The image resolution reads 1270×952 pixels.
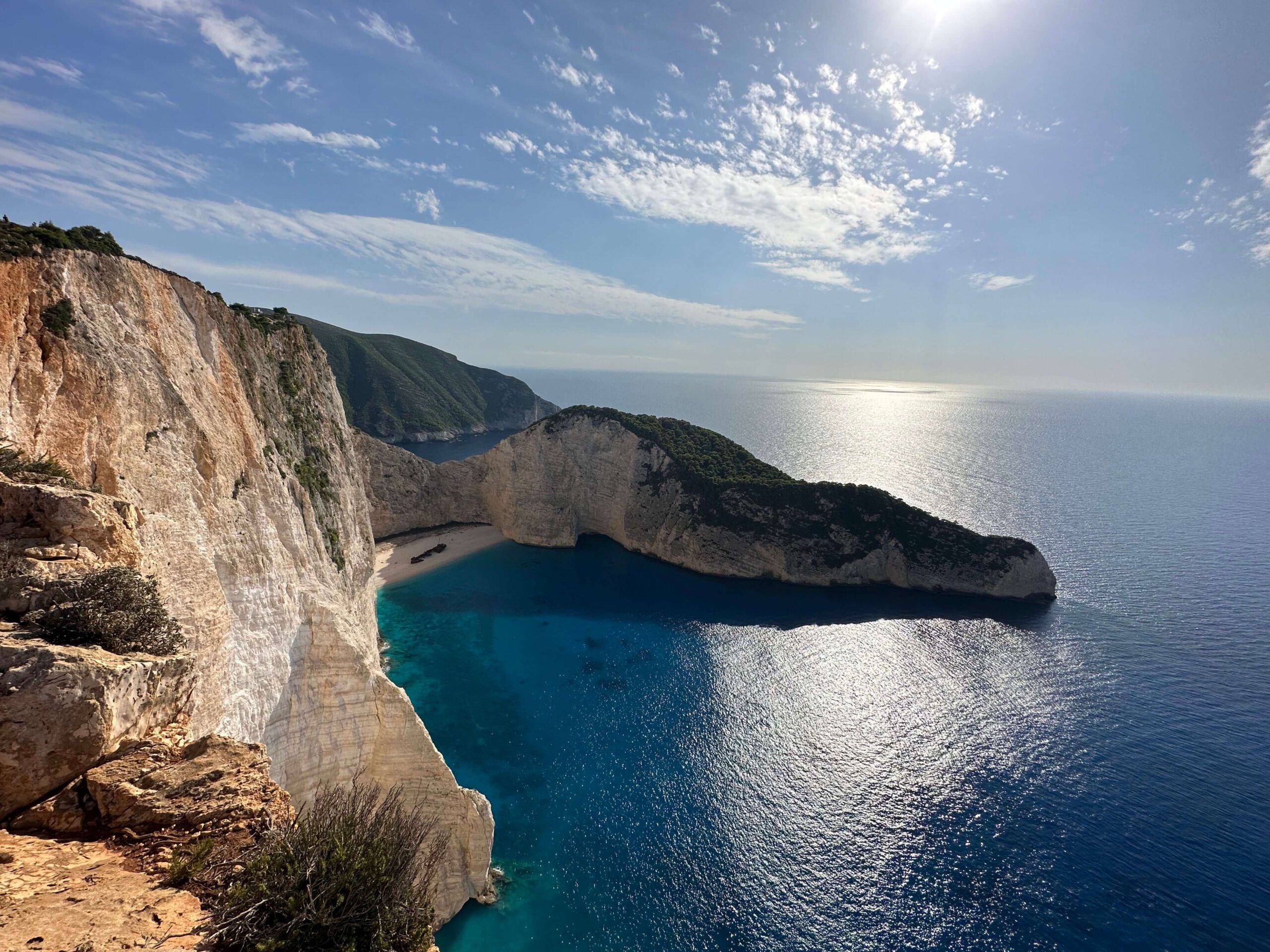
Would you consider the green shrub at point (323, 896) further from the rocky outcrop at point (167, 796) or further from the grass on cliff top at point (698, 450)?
the grass on cliff top at point (698, 450)

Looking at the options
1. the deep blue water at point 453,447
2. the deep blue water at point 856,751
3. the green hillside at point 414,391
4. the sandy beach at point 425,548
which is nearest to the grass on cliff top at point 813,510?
the deep blue water at point 856,751

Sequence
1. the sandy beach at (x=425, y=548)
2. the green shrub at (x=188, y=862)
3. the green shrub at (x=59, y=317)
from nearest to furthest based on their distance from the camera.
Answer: the green shrub at (x=188, y=862) < the green shrub at (x=59, y=317) < the sandy beach at (x=425, y=548)

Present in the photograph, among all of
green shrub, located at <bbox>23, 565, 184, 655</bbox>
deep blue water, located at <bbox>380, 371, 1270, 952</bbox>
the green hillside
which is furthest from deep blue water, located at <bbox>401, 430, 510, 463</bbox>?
green shrub, located at <bbox>23, 565, 184, 655</bbox>

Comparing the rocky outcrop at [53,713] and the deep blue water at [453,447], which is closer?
the rocky outcrop at [53,713]

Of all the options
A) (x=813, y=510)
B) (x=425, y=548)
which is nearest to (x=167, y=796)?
(x=813, y=510)

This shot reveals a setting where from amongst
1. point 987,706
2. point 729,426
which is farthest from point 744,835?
point 729,426

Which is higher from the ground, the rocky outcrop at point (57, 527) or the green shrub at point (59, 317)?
the green shrub at point (59, 317)
